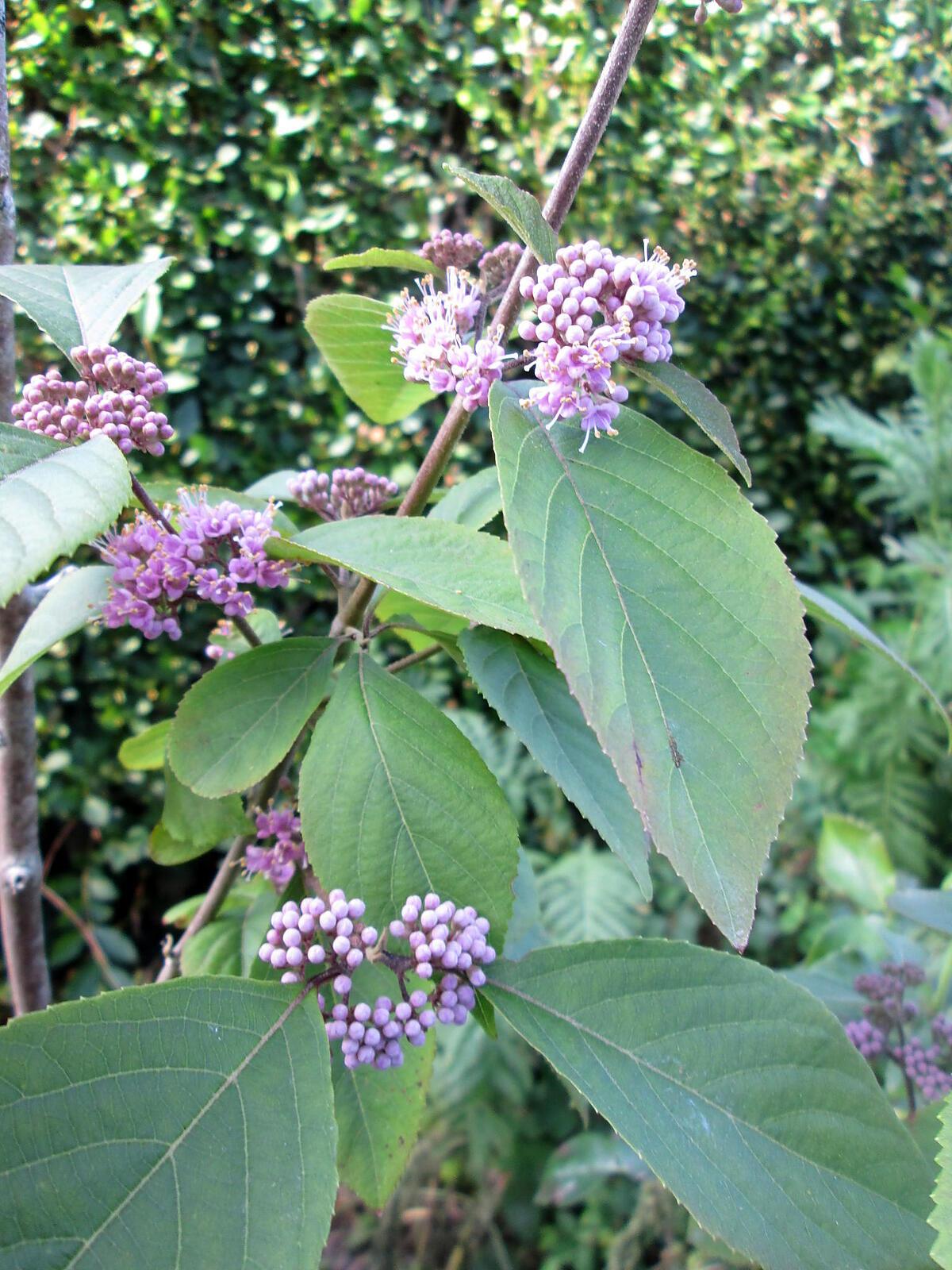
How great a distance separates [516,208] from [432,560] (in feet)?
0.75

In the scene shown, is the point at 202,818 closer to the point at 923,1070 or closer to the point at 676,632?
the point at 676,632

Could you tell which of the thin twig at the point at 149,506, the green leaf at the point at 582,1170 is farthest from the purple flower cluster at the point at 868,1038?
the green leaf at the point at 582,1170

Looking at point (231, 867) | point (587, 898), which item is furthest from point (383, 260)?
point (587, 898)

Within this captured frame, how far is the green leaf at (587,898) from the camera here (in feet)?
9.02

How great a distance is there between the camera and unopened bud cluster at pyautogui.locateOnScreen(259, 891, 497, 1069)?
2.05 ft

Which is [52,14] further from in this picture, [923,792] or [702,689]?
[923,792]

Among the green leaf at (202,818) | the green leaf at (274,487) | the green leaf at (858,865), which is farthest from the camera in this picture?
the green leaf at (858,865)

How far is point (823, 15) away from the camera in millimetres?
3865

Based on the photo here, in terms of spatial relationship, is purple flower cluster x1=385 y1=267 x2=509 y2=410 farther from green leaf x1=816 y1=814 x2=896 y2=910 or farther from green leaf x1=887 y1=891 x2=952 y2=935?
green leaf x1=816 y1=814 x2=896 y2=910

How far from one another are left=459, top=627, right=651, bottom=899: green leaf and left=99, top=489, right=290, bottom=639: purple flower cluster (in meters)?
0.18

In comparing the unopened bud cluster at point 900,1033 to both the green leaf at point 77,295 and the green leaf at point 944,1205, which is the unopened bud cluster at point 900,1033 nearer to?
the green leaf at point 944,1205

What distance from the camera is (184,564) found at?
724mm

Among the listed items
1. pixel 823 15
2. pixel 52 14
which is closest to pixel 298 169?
pixel 52 14

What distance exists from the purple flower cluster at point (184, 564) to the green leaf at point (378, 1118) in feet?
1.27
